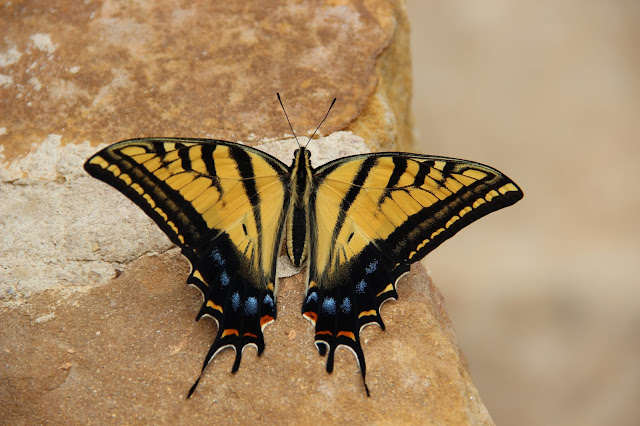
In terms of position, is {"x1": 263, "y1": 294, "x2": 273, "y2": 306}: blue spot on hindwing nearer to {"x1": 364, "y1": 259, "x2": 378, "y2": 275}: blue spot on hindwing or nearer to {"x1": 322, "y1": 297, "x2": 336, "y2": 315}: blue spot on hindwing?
{"x1": 322, "y1": 297, "x2": 336, "y2": 315}: blue spot on hindwing

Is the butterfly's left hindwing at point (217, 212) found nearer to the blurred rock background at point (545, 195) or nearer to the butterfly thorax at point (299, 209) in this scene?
the butterfly thorax at point (299, 209)

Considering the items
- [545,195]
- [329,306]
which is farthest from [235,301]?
[545,195]

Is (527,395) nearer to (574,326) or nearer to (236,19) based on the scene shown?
(574,326)

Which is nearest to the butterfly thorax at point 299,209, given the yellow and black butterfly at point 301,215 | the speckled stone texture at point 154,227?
the yellow and black butterfly at point 301,215

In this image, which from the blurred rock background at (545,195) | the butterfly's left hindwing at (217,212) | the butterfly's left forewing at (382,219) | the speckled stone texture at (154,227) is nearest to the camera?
the speckled stone texture at (154,227)

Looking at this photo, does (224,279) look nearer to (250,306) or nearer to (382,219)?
(250,306)

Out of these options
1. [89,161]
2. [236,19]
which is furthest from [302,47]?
[89,161]

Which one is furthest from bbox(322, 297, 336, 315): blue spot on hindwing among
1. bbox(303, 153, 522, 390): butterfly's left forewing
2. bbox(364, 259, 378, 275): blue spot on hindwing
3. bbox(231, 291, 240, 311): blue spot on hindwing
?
bbox(231, 291, 240, 311): blue spot on hindwing
